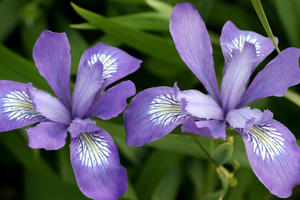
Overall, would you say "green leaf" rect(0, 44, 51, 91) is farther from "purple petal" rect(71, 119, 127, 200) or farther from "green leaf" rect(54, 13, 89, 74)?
"purple petal" rect(71, 119, 127, 200)

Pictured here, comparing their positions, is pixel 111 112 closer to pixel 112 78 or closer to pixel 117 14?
pixel 112 78

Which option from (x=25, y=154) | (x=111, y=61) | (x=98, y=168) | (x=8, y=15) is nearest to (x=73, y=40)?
(x=8, y=15)

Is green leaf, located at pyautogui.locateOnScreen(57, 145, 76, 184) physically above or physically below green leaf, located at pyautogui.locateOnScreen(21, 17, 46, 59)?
below

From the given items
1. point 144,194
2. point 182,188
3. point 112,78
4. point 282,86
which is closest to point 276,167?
point 282,86

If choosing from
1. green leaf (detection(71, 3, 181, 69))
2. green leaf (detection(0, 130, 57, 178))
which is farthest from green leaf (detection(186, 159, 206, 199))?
green leaf (detection(0, 130, 57, 178))

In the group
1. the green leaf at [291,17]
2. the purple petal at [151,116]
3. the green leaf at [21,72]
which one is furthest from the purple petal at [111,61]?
the green leaf at [291,17]
